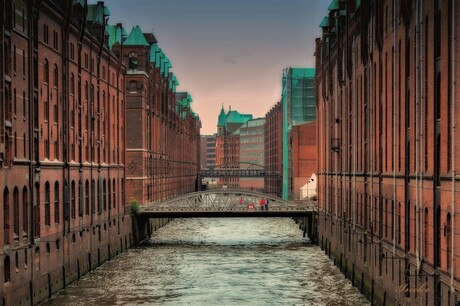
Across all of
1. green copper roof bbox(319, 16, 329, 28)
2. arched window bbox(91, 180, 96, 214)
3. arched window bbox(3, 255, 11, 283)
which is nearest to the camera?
arched window bbox(3, 255, 11, 283)

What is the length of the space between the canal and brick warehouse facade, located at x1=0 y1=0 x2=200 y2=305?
194 centimetres

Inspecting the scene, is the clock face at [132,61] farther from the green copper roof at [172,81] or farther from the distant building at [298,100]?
the distant building at [298,100]

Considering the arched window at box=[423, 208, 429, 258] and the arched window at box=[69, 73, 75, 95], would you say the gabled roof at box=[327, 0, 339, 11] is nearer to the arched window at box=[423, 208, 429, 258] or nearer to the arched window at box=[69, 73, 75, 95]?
the arched window at box=[69, 73, 75, 95]

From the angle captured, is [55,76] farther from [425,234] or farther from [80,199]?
[425,234]

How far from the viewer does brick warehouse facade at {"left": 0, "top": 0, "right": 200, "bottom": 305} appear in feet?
109

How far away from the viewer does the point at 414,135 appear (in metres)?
30.6

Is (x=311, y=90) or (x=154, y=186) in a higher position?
(x=311, y=90)

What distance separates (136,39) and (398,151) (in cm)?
5044

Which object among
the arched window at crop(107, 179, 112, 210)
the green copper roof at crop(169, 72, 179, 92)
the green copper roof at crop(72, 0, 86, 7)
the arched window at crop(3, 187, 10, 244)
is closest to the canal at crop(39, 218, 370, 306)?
the arched window at crop(107, 179, 112, 210)

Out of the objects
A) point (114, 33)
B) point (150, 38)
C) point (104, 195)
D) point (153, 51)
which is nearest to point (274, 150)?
point (153, 51)

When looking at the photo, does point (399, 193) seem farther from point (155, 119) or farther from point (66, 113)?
point (155, 119)

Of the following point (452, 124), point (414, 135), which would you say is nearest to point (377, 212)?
point (414, 135)

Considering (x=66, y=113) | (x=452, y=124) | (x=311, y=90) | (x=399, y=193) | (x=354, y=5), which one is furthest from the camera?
(x=311, y=90)

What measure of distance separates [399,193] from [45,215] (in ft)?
60.7
